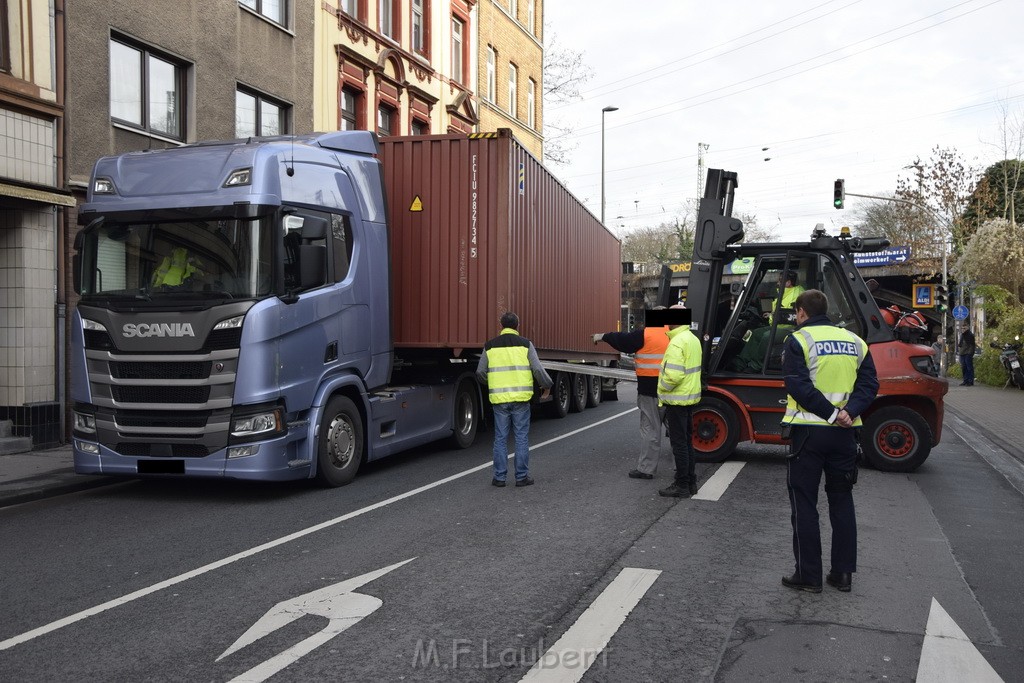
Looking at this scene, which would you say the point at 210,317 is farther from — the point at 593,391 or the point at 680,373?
the point at 593,391

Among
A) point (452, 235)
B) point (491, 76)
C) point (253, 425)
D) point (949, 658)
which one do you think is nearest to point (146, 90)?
point (452, 235)

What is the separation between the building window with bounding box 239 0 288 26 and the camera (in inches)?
657

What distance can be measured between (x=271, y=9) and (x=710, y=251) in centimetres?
1087

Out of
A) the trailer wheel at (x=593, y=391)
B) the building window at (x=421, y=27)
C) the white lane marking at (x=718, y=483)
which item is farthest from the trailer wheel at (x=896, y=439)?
the building window at (x=421, y=27)

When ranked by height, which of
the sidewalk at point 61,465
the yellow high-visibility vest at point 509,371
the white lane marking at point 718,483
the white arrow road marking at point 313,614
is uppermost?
the yellow high-visibility vest at point 509,371

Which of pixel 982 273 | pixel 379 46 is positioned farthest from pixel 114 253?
pixel 982 273

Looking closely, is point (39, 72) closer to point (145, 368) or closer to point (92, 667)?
point (145, 368)

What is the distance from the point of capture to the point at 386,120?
72.6ft

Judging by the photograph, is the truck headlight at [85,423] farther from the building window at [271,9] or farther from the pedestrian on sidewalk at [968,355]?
the pedestrian on sidewalk at [968,355]

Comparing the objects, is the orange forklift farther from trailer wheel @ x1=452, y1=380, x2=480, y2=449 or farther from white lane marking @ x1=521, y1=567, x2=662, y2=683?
white lane marking @ x1=521, y1=567, x2=662, y2=683

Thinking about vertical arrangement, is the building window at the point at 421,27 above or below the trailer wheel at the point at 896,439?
above

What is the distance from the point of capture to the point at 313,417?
855 centimetres

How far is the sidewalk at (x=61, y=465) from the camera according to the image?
338 inches

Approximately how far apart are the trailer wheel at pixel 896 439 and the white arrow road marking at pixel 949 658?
546cm
